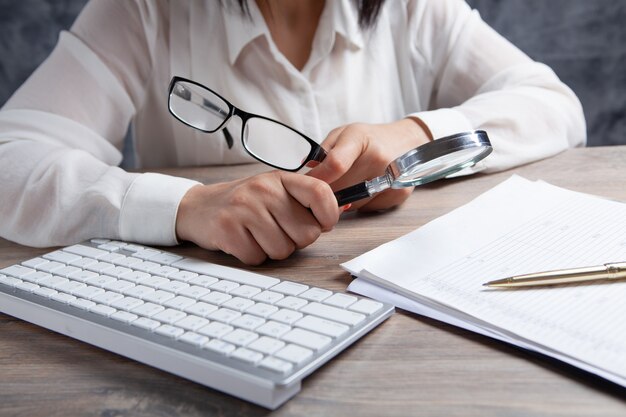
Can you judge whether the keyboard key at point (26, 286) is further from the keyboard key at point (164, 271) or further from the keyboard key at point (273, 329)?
the keyboard key at point (273, 329)

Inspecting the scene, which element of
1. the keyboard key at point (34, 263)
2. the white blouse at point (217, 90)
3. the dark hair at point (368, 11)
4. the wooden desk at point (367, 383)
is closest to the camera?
the wooden desk at point (367, 383)

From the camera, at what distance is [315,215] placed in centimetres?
58

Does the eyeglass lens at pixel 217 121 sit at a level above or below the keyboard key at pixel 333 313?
above

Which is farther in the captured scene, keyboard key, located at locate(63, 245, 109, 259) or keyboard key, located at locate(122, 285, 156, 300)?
keyboard key, located at locate(63, 245, 109, 259)

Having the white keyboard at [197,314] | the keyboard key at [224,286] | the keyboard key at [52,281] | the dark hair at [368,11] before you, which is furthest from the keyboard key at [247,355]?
the dark hair at [368,11]

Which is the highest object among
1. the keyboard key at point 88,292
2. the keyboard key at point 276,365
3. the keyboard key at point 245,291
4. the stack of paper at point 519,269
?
the keyboard key at point 88,292

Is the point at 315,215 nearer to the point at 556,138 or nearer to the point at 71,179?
the point at 71,179

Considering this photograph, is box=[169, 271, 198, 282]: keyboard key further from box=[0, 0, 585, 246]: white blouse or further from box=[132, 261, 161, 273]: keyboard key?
box=[0, 0, 585, 246]: white blouse

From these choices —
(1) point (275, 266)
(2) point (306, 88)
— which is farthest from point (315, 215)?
(2) point (306, 88)

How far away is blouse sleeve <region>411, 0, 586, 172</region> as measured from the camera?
83 cm

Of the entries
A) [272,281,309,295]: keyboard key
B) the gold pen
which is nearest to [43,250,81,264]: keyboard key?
[272,281,309,295]: keyboard key

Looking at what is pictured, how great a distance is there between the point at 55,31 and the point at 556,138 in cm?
126

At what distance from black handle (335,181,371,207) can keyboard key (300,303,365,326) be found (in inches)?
6.7

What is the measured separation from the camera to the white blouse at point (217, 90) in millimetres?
697
